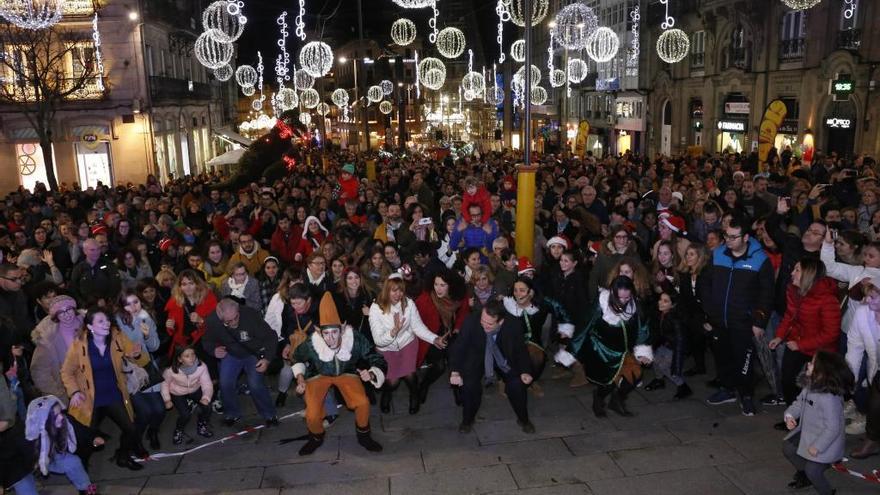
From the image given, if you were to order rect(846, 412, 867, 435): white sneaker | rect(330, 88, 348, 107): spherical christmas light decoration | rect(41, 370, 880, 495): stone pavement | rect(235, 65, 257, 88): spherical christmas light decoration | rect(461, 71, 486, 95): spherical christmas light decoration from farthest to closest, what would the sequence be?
rect(330, 88, 348, 107): spherical christmas light decoration < rect(461, 71, 486, 95): spherical christmas light decoration < rect(235, 65, 257, 88): spherical christmas light decoration < rect(846, 412, 867, 435): white sneaker < rect(41, 370, 880, 495): stone pavement

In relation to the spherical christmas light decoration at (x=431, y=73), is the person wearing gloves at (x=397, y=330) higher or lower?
lower

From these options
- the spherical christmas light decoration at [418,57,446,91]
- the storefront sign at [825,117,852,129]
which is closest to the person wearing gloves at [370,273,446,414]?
the storefront sign at [825,117,852,129]

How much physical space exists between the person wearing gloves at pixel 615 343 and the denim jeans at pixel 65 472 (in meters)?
4.72

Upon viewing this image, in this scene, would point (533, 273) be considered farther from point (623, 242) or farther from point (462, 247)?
point (462, 247)

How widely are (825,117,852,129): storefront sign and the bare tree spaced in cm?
2694

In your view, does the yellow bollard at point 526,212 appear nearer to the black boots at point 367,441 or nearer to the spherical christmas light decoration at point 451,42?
the black boots at point 367,441

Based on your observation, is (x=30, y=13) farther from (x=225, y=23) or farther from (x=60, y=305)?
(x=60, y=305)

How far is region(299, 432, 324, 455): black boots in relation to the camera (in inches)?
259

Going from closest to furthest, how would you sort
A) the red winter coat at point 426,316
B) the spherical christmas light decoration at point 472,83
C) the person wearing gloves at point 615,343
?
1. the person wearing gloves at point 615,343
2. the red winter coat at point 426,316
3. the spherical christmas light decoration at point 472,83

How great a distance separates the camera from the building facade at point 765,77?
22109 mm

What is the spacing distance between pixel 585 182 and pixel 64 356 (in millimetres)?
9700

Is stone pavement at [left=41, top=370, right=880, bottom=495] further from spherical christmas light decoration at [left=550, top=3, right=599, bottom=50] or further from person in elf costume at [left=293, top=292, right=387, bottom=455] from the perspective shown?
spherical christmas light decoration at [left=550, top=3, right=599, bottom=50]

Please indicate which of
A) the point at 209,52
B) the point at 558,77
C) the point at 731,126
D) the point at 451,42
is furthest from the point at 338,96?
the point at 731,126

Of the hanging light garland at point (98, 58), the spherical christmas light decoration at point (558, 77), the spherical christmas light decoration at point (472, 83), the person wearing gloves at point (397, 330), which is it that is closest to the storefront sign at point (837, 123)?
the spherical christmas light decoration at point (558, 77)
